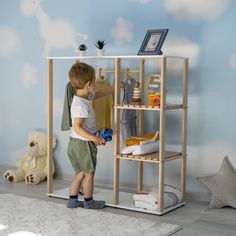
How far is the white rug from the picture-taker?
2.84 metres

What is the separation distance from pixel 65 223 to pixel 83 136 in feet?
1.98

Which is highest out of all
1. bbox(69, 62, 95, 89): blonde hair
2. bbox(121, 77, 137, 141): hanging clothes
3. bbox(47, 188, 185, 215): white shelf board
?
bbox(69, 62, 95, 89): blonde hair

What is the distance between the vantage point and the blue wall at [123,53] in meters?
3.56

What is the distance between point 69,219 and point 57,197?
0.61 meters

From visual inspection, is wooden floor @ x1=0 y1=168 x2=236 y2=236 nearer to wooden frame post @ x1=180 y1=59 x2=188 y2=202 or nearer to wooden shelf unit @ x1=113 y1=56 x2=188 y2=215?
wooden shelf unit @ x1=113 y1=56 x2=188 y2=215

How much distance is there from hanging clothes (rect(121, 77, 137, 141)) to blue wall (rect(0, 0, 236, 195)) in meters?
0.21

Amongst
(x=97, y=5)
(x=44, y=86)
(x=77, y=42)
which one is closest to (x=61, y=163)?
(x=44, y=86)

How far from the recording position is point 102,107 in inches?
149

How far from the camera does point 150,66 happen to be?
3824 mm

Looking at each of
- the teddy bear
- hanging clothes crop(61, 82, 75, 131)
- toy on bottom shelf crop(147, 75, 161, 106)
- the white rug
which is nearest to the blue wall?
the teddy bear

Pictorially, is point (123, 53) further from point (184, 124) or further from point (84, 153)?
point (84, 153)

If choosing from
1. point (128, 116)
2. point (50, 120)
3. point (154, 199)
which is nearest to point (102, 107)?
point (128, 116)

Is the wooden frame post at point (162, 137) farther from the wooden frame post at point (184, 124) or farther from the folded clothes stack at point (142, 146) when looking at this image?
the wooden frame post at point (184, 124)

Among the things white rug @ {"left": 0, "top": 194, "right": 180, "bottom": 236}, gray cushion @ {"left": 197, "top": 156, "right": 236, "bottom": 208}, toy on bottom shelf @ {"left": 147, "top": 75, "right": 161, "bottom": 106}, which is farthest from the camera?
gray cushion @ {"left": 197, "top": 156, "right": 236, "bottom": 208}
